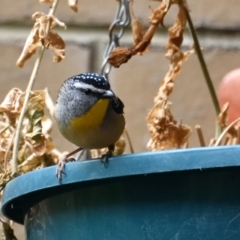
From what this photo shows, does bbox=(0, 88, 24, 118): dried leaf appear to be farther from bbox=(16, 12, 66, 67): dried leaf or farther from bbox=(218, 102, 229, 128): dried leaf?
bbox=(218, 102, 229, 128): dried leaf

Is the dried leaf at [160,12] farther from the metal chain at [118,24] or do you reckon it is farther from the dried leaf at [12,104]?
the dried leaf at [12,104]

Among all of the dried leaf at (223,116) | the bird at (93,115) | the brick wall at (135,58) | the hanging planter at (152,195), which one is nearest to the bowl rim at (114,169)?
the hanging planter at (152,195)

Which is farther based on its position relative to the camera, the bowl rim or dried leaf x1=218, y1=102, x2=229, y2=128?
dried leaf x1=218, y1=102, x2=229, y2=128

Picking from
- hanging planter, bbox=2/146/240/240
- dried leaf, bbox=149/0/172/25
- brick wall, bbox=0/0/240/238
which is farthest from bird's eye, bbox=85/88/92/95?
brick wall, bbox=0/0/240/238

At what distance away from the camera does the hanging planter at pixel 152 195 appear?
518 millimetres

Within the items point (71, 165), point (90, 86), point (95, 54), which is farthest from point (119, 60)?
point (95, 54)

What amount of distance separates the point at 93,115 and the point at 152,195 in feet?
0.85

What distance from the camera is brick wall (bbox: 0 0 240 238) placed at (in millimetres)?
1313

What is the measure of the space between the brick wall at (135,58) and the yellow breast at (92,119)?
0.51 meters

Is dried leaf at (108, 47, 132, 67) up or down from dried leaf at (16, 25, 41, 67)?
down

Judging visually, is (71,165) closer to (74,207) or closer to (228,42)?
(74,207)

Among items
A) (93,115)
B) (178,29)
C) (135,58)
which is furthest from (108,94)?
A: (135,58)

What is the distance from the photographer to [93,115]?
0.78 meters

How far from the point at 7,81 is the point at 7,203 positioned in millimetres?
716
